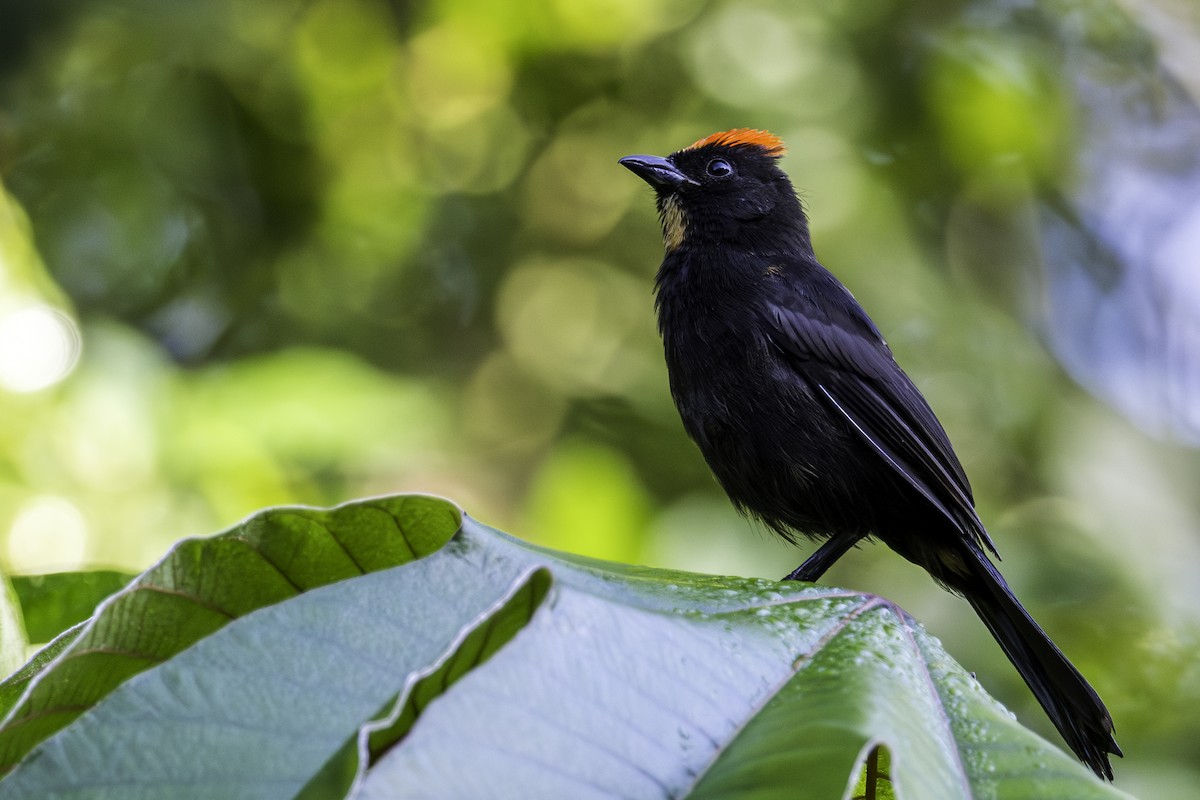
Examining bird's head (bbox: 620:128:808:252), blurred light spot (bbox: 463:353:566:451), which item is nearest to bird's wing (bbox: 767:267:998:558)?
bird's head (bbox: 620:128:808:252)

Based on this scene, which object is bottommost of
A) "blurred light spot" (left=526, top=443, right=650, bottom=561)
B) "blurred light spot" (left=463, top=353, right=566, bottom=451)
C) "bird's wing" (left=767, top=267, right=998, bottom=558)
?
"blurred light spot" (left=526, top=443, right=650, bottom=561)

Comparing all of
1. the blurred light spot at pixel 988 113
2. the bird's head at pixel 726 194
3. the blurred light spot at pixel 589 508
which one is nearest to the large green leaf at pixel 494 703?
the bird's head at pixel 726 194

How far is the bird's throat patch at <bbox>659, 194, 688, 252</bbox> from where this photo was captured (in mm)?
3848

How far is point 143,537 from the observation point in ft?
12.5

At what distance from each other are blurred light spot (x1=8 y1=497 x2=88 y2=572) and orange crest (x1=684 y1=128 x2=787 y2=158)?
2.45 meters

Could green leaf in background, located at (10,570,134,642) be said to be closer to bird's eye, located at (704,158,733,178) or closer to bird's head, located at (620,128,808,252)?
bird's head, located at (620,128,808,252)

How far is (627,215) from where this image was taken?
19.0 ft

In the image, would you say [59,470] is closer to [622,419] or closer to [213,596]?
[622,419]

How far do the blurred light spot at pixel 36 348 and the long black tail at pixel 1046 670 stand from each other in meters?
3.04

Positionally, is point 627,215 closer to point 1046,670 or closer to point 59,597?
point 1046,670

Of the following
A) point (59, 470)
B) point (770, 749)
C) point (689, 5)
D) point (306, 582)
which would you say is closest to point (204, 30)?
point (689, 5)

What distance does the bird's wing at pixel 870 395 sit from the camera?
3.21 m

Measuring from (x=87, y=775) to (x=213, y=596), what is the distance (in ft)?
0.85

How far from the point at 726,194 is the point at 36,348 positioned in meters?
2.43
